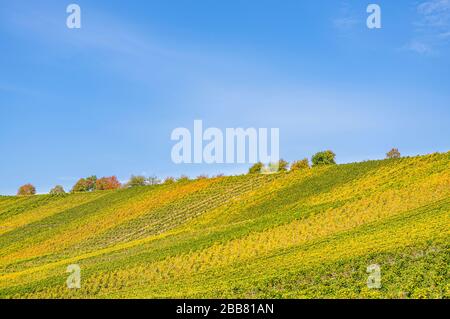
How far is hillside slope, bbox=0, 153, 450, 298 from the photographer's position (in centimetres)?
2798

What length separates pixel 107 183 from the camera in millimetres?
156750

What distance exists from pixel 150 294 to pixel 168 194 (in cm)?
5314

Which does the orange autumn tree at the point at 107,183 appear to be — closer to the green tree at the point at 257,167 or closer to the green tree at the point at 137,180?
the green tree at the point at 137,180

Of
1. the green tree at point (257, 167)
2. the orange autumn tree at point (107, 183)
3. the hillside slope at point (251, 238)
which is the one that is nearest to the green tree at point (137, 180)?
the orange autumn tree at point (107, 183)

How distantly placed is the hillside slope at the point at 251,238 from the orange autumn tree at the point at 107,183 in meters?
63.1

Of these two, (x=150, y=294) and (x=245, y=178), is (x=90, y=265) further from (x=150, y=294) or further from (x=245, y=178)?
(x=245, y=178)

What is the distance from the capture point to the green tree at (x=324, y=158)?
352ft

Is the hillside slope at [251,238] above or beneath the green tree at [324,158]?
beneath

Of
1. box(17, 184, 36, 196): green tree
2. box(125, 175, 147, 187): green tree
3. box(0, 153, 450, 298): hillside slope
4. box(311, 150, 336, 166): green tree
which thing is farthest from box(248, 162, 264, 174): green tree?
box(17, 184, 36, 196): green tree

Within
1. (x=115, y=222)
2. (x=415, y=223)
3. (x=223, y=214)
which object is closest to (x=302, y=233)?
(x=415, y=223)

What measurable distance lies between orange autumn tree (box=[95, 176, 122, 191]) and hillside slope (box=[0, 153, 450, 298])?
207ft

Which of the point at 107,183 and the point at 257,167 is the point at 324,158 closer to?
the point at 257,167

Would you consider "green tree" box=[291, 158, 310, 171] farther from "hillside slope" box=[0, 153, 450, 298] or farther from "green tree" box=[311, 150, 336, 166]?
"hillside slope" box=[0, 153, 450, 298]
